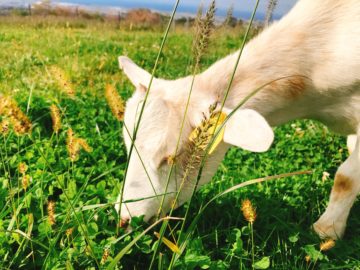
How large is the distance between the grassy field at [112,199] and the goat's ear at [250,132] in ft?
1.56

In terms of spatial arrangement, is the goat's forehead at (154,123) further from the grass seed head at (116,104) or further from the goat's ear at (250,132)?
the grass seed head at (116,104)

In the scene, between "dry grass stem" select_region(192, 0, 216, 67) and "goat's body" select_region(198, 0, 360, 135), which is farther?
"goat's body" select_region(198, 0, 360, 135)

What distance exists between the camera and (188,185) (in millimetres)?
3367

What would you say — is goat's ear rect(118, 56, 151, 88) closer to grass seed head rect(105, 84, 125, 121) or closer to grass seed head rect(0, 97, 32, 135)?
grass seed head rect(105, 84, 125, 121)

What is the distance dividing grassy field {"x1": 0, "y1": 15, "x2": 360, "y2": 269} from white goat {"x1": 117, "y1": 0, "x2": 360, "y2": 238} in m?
0.19

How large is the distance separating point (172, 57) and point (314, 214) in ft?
18.4

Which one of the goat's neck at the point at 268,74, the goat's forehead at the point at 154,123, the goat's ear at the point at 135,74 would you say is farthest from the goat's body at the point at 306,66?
the goat's ear at the point at 135,74

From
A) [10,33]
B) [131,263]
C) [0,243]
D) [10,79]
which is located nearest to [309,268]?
[131,263]

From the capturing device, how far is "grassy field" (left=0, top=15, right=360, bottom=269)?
2.56m

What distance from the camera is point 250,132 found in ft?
8.40

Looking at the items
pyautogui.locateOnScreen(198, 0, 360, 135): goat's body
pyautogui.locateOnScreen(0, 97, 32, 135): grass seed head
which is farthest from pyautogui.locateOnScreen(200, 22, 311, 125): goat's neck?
pyautogui.locateOnScreen(0, 97, 32, 135): grass seed head

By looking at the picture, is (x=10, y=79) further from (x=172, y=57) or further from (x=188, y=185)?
(x=188, y=185)

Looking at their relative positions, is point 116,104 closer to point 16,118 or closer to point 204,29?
point 16,118

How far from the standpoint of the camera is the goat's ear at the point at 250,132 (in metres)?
2.42
